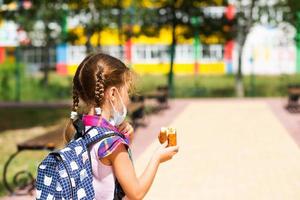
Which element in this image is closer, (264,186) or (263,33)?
(264,186)

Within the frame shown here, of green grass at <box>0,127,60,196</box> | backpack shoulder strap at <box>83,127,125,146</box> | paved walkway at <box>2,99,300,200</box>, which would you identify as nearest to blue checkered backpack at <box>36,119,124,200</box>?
backpack shoulder strap at <box>83,127,125,146</box>

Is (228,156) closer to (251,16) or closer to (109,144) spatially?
(109,144)

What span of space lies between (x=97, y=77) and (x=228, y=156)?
7.30 meters

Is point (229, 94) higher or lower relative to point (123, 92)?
lower

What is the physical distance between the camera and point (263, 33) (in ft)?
182

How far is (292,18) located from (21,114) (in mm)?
12891

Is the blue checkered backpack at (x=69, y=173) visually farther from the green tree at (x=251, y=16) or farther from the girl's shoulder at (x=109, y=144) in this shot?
the green tree at (x=251, y=16)

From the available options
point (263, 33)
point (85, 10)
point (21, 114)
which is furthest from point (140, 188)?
point (263, 33)

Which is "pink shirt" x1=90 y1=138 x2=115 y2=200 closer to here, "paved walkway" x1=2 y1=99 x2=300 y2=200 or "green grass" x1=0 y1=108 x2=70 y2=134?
"paved walkway" x1=2 y1=99 x2=300 y2=200

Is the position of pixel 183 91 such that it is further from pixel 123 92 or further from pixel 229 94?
pixel 123 92

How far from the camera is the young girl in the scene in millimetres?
2652

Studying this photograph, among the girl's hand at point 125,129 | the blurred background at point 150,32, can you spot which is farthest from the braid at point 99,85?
the blurred background at point 150,32

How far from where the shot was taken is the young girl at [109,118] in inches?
104

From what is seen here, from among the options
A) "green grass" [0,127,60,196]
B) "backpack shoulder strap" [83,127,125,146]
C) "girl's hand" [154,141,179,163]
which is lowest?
"green grass" [0,127,60,196]
